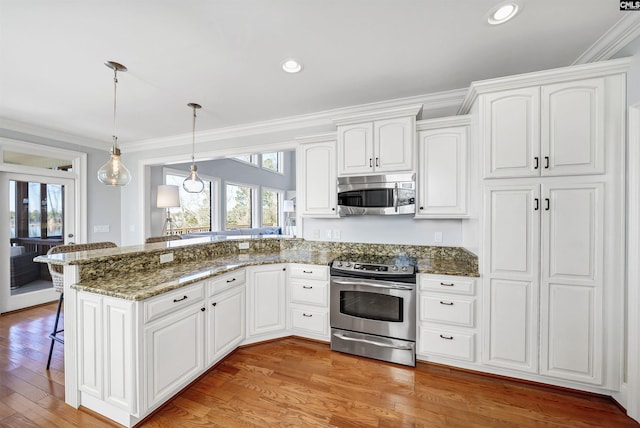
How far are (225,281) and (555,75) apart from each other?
3.13 m

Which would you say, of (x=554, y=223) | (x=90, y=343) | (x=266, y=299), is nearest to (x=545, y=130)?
(x=554, y=223)

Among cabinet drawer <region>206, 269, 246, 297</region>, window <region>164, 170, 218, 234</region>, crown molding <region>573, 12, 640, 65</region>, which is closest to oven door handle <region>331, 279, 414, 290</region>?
cabinet drawer <region>206, 269, 246, 297</region>

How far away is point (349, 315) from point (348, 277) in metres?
0.39

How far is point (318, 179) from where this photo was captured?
123 inches

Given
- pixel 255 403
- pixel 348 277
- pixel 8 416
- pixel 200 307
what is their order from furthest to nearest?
1. pixel 348 277
2. pixel 200 307
3. pixel 255 403
4. pixel 8 416

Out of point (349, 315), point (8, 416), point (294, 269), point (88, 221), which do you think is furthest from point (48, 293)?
point (349, 315)

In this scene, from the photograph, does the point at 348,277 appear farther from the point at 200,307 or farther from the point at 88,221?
the point at 88,221

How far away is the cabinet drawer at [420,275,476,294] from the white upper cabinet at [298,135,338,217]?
1.22 m

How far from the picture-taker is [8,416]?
1.75 meters

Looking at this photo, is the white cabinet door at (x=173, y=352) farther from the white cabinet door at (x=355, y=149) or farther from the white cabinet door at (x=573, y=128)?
the white cabinet door at (x=573, y=128)

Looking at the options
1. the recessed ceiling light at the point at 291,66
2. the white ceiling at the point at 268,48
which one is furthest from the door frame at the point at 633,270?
the recessed ceiling light at the point at 291,66

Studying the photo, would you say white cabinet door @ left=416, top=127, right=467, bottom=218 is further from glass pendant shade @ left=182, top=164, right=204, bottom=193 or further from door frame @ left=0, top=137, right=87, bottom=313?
door frame @ left=0, top=137, right=87, bottom=313

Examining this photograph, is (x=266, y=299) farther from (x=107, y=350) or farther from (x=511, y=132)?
(x=511, y=132)

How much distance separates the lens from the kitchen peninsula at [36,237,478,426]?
163 centimetres
